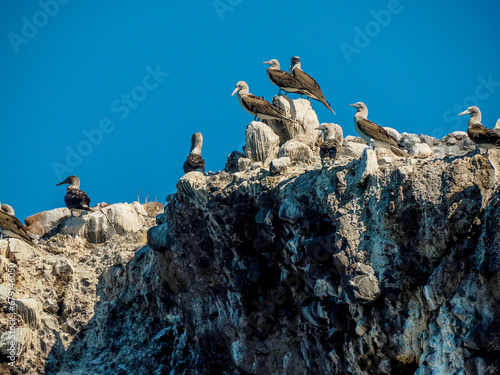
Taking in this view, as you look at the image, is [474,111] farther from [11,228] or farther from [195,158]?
[11,228]

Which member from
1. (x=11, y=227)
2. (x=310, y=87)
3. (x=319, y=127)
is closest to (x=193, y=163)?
(x=310, y=87)

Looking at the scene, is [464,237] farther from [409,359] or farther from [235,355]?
[235,355]

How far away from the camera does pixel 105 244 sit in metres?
23.9

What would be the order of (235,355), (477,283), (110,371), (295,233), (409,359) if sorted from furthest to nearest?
(110,371), (235,355), (295,233), (409,359), (477,283)

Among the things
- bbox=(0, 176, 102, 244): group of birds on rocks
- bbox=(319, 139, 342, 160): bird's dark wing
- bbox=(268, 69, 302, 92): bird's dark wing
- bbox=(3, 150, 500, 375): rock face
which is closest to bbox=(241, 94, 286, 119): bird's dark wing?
bbox=(268, 69, 302, 92): bird's dark wing

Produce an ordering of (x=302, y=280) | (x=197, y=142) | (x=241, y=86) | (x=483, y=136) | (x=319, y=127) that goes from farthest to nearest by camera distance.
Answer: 1. (x=197, y=142)
2. (x=241, y=86)
3. (x=319, y=127)
4. (x=302, y=280)
5. (x=483, y=136)

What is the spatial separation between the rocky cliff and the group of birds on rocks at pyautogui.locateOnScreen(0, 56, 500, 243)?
46 centimetres

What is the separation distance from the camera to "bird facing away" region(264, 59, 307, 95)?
2202 cm

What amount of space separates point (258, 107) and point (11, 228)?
7.58m

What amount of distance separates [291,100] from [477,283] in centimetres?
965

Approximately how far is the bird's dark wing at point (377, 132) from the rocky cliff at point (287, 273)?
0.31 meters

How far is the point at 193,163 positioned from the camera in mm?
23422

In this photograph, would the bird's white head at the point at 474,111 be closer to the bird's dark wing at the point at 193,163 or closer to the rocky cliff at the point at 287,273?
the rocky cliff at the point at 287,273

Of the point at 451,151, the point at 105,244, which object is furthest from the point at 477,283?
the point at 105,244
